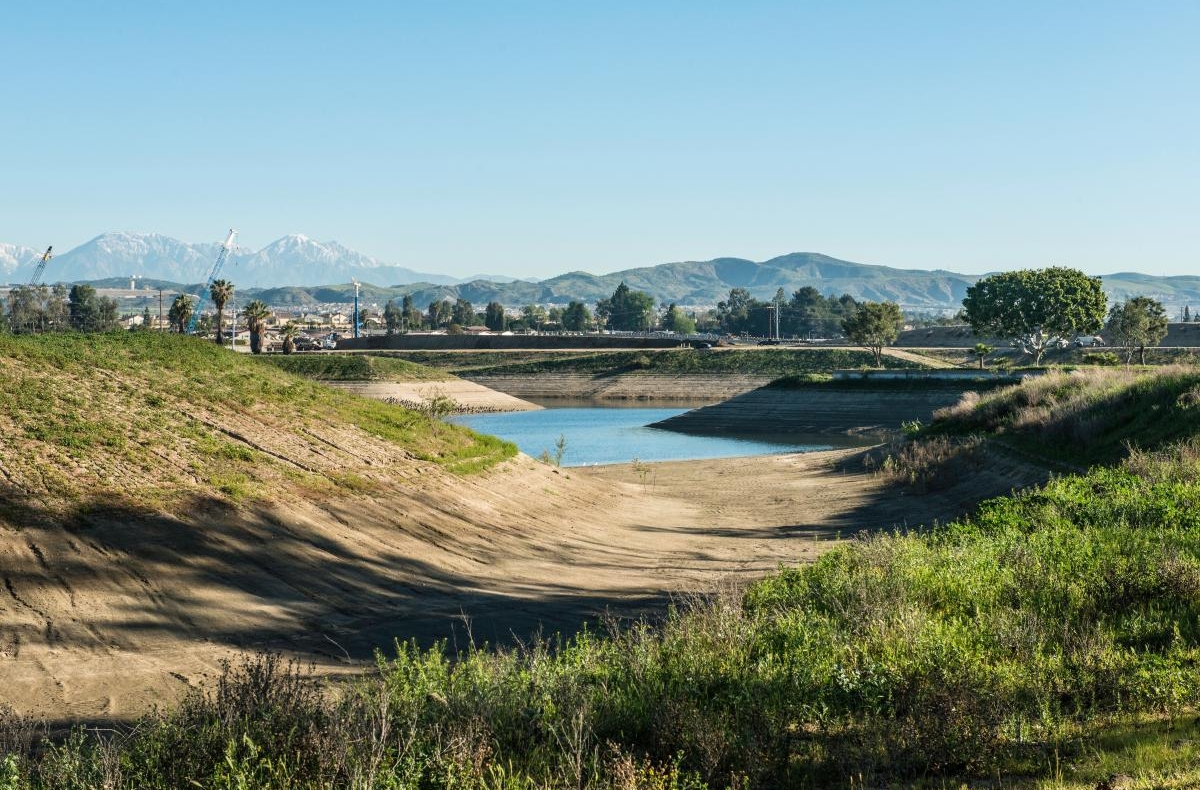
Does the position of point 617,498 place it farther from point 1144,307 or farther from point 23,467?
point 1144,307

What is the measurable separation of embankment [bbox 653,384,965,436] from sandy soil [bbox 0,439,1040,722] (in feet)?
177

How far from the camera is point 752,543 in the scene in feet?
102

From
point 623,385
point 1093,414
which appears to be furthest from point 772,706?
point 623,385

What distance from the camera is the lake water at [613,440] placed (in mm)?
72750

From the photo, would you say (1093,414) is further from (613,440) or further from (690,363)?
(690,363)

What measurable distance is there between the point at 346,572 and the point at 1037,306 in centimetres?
11847

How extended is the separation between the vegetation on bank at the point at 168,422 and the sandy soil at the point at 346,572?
4.66 ft

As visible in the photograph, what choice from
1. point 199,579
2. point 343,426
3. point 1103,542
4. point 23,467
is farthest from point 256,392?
point 1103,542

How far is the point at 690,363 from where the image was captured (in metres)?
151

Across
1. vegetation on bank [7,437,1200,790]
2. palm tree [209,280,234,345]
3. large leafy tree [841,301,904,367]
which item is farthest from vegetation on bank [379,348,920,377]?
vegetation on bank [7,437,1200,790]

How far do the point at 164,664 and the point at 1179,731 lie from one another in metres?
12.8

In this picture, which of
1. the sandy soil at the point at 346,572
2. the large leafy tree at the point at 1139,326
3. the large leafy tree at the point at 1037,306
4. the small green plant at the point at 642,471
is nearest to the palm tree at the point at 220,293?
the large leafy tree at the point at 1037,306

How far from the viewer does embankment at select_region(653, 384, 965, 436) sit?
301ft

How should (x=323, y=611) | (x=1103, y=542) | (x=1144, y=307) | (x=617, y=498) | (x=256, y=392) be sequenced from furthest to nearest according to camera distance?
(x=1144, y=307) → (x=617, y=498) → (x=256, y=392) → (x=323, y=611) → (x=1103, y=542)
